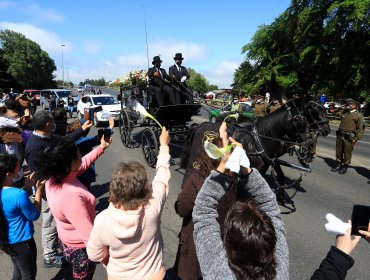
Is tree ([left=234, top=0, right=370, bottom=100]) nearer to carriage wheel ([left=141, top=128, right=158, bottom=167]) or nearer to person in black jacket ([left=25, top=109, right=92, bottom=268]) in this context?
carriage wheel ([left=141, top=128, right=158, bottom=167])

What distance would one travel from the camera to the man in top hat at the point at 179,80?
27.5 ft

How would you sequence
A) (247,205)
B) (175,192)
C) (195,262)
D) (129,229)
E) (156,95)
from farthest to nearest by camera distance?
1. (156,95)
2. (175,192)
3. (195,262)
4. (129,229)
5. (247,205)

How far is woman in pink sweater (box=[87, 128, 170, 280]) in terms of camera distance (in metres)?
2.02

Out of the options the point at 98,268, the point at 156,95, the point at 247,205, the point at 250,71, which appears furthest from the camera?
the point at 250,71

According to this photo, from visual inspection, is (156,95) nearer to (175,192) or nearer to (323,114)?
(175,192)

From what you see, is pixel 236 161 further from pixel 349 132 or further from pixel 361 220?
pixel 349 132

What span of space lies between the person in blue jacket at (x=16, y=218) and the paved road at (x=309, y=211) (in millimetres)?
1079

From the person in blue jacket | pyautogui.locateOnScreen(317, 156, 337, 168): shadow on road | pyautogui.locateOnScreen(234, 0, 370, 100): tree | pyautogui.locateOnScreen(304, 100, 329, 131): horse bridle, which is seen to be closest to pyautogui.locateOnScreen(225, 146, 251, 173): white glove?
the person in blue jacket

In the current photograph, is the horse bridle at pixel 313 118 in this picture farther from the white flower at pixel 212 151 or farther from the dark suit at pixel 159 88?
the dark suit at pixel 159 88

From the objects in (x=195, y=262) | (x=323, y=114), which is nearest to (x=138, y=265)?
(x=195, y=262)

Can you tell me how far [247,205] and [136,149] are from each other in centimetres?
985

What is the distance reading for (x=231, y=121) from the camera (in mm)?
6070

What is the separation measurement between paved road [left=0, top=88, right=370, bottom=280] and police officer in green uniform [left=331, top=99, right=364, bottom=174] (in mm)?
308

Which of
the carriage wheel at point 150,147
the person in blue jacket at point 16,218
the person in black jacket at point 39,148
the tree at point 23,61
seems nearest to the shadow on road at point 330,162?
the carriage wheel at point 150,147
